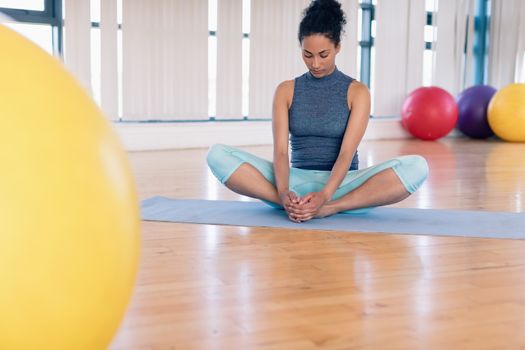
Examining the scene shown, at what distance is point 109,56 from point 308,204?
3.45 metres

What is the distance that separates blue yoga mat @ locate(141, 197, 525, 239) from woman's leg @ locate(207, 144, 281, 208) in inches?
3.7

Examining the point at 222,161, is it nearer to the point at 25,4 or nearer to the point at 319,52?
the point at 319,52

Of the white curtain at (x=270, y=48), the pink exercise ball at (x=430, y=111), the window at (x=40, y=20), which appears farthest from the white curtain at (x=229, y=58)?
the pink exercise ball at (x=430, y=111)

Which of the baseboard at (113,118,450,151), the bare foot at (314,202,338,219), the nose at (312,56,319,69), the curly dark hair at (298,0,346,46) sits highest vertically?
the curly dark hair at (298,0,346,46)

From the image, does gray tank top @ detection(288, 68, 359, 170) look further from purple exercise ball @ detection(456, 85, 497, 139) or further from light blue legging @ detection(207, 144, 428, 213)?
purple exercise ball @ detection(456, 85, 497, 139)

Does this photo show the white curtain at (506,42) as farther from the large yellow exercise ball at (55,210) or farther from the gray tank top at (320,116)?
the large yellow exercise ball at (55,210)

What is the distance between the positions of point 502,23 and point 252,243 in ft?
20.9

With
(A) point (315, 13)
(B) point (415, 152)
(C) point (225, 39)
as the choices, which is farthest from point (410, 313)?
(C) point (225, 39)

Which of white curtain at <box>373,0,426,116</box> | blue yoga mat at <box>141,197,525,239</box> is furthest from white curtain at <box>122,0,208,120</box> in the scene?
blue yoga mat at <box>141,197,525,239</box>

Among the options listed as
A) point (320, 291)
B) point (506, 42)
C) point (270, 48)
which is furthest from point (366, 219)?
point (506, 42)

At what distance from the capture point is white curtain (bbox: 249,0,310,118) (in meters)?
6.29

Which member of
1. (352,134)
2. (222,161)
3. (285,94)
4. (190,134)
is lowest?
(190,134)

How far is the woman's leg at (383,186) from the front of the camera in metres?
2.74

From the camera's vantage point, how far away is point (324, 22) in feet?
8.32
